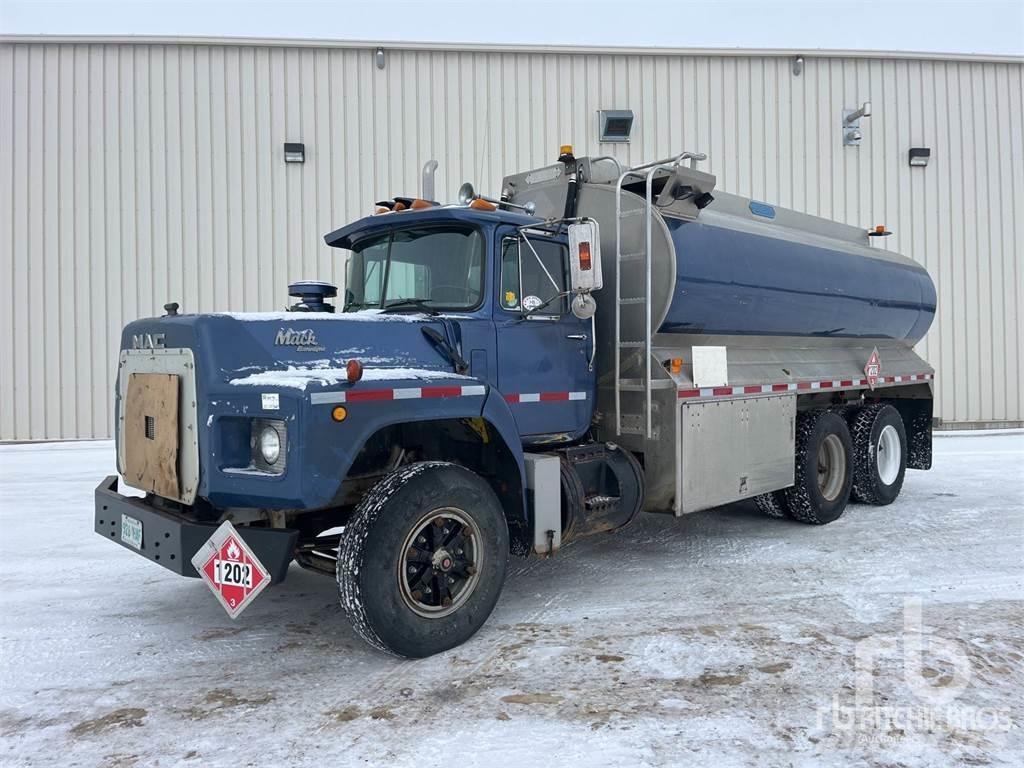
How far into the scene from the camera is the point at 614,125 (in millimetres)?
13922

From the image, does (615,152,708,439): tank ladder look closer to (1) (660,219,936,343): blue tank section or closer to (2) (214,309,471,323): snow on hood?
(1) (660,219,936,343): blue tank section

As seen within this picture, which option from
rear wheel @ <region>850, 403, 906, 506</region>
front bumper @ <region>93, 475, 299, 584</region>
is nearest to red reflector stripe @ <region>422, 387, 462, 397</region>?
front bumper @ <region>93, 475, 299, 584</region>

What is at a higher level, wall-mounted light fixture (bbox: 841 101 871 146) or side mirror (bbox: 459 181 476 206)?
wall-mounted light fixture (bbox: 841 101 871 146)

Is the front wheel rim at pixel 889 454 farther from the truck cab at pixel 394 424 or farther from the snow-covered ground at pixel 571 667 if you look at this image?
the truck cab at pixel 394 424

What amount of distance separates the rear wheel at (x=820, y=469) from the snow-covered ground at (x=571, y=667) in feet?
2.70

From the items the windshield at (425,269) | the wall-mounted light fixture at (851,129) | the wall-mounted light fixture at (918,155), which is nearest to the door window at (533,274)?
the windshield at (425,269)

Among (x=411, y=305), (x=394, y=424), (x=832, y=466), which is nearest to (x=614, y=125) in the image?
(x=832, y=466)

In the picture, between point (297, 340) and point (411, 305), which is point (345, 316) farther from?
point (411, 305)

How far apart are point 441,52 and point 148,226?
19.5 feet

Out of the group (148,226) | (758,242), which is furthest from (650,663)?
(148,226)

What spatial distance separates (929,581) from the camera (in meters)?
5.55

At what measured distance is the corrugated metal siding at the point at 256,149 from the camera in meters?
13.2

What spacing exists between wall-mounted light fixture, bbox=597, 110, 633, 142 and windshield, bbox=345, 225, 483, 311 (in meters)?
9.56

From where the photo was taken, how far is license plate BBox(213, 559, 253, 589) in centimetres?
388
